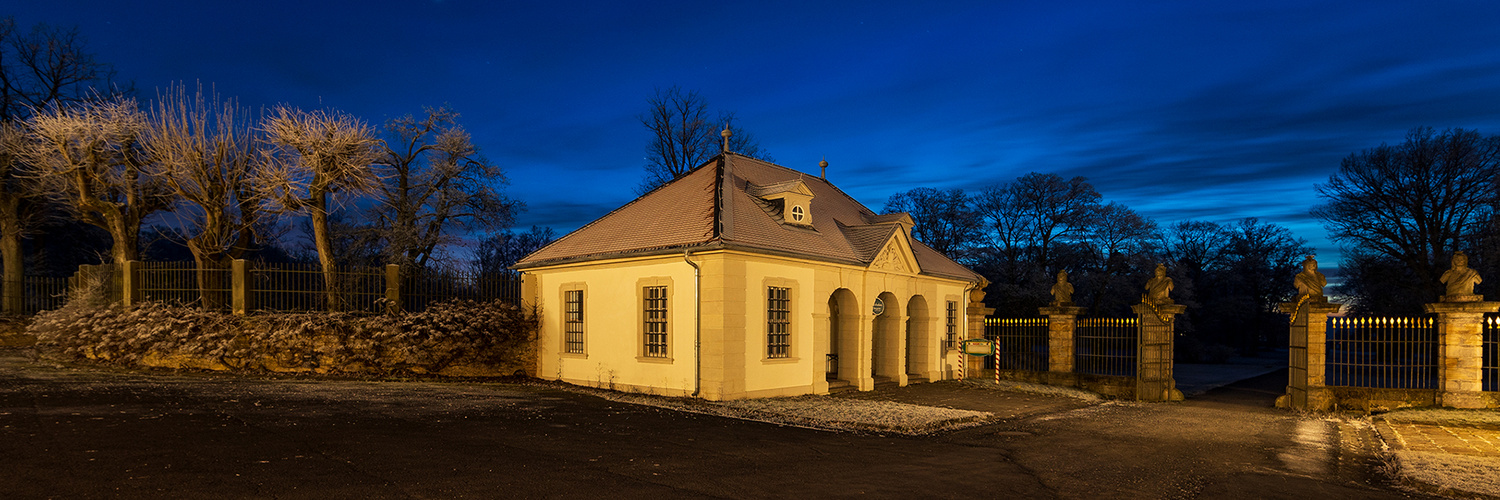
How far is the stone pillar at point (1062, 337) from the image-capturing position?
21828 millimetres

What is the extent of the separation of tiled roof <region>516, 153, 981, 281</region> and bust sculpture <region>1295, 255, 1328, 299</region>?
8.72 metres

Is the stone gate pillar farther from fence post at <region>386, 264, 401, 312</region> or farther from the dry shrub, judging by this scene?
fence post at <region>386, 264, 401, 312</region>

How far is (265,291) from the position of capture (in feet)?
66.6

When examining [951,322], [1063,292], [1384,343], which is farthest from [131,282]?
[1384,343]

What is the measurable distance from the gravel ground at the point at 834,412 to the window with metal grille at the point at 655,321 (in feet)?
3.56

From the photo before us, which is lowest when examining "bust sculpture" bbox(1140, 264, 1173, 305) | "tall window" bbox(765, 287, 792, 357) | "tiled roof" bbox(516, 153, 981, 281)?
"tall window" bbox(765, 287, 792, 357)

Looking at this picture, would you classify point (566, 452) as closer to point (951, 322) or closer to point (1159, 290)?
point (1159, 290)

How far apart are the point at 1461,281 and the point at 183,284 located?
29461 mm

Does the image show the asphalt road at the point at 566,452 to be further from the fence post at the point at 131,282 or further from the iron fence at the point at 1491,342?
the fence post at the point at 131,282

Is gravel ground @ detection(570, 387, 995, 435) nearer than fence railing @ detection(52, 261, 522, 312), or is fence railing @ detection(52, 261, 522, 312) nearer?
gravel ground @ detection(570, 387, 995, 435)

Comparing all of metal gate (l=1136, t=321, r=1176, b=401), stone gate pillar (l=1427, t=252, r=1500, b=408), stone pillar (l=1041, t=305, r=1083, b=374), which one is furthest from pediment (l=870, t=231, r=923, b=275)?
stone gate pillar (l=1427, t=252, r=1500, b=408)

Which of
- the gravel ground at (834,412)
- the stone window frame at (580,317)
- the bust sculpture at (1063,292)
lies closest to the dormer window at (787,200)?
the gravel ground at (834,412)

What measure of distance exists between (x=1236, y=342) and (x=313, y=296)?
59.4 metres

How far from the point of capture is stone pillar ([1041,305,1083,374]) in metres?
21.8
